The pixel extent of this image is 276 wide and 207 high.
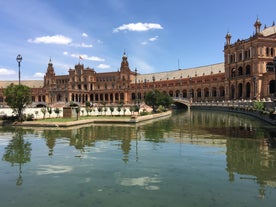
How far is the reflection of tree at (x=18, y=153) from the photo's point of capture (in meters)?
14.5

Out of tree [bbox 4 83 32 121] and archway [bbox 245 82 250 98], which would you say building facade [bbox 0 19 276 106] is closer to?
archway [bbox 245 82 250 98]

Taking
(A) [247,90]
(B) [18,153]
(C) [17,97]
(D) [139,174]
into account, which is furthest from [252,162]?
(A) [247,90]

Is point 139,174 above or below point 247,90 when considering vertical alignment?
below

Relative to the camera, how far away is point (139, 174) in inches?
465

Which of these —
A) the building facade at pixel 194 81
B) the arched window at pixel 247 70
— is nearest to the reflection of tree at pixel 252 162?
the building facade at pixel 194 81

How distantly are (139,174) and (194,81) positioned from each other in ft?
326

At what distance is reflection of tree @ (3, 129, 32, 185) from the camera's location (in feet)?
47.6

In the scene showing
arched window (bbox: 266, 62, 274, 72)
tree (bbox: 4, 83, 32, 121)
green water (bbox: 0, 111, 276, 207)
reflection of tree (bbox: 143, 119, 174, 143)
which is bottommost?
green water (bbox: 0, 111, 276, 207)

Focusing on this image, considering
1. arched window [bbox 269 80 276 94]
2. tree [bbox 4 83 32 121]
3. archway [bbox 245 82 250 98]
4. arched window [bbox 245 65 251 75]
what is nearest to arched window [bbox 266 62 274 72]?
arched window [bbox 269 80 276 94]

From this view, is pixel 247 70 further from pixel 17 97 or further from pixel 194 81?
pixel 17 97

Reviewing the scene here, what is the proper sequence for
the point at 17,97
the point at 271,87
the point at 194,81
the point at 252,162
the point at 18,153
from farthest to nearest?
the point at 194,81
the point at 271,87
the point at 17,97
the point at 18,153
the point at 252,162

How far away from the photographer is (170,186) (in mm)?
10219

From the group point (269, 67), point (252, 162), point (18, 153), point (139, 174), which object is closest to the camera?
point (139, 174)

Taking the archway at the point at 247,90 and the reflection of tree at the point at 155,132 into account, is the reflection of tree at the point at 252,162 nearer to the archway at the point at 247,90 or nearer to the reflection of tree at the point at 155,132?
the reflection of tree at the point at 155,132
